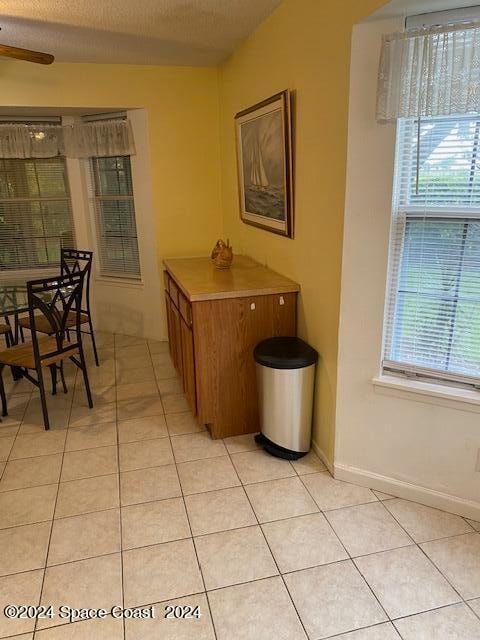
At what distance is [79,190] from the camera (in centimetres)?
433

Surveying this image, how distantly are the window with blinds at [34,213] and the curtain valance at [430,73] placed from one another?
136 inches

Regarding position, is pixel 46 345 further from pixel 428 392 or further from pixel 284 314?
pixel 428 392

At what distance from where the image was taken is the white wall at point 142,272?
401cm

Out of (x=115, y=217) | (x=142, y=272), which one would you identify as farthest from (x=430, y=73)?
(x=115, y=217)

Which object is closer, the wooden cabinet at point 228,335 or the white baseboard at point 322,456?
the white baseboard at point 322,456

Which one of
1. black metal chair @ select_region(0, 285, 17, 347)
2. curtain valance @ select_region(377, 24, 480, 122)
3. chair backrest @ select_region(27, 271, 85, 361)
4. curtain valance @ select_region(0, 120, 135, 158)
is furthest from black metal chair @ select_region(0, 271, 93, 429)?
curtain valance @ select_region(377, 24, 480, 122)

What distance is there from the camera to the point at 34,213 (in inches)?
173

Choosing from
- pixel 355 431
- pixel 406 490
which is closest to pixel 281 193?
pixel 355 431

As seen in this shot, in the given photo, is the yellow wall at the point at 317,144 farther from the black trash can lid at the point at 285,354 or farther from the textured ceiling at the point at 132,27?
the textured ceiling at the point at 132,27

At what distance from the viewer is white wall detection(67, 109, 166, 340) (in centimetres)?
401

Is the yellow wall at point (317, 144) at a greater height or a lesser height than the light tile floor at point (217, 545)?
greater

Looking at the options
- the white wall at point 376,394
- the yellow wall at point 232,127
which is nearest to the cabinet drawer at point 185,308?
the yellow wall at point 232,127

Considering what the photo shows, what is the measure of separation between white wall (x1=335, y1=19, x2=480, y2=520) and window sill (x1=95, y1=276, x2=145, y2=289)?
107 inches

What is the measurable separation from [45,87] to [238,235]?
1937 millimetres
